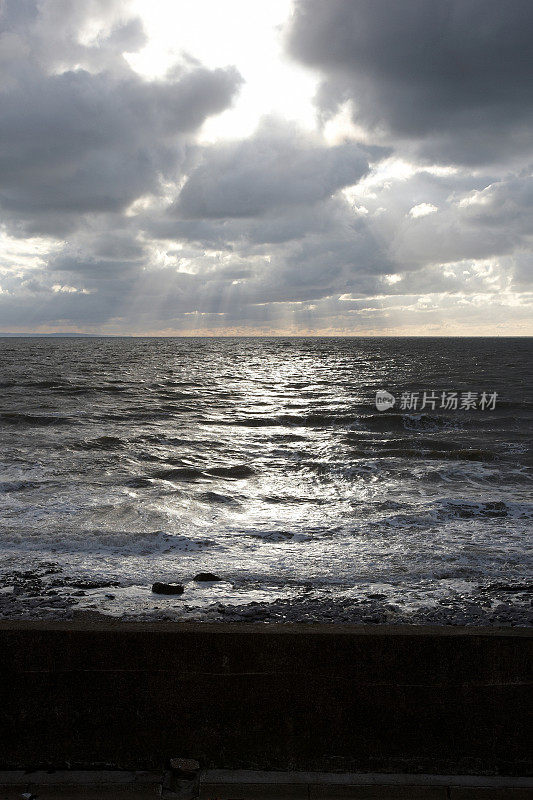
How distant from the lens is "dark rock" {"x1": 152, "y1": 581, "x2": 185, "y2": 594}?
16.4 feet

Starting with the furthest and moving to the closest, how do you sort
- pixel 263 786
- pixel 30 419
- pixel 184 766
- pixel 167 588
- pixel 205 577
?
1. pixel 30 419
2. pixel 205 577
3. pixel 167 588
4. pixel 184 766
5. pixel 263 786

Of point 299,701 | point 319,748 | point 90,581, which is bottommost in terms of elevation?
point 90,581

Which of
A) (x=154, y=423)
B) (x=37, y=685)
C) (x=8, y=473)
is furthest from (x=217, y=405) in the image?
(x=37, y=685)

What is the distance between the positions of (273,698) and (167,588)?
103 inches

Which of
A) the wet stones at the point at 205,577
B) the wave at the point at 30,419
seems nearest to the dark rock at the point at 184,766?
the wet stones at the point at 205,577

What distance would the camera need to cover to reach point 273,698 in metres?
2.65

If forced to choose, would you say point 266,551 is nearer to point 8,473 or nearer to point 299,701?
point 299,701

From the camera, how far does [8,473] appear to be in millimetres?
9531

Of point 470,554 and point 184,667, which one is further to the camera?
point 470,554

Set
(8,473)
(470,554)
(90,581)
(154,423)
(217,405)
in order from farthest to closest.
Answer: (217,405)
(154,423)
(8,473)
(470,554)
(90,581)

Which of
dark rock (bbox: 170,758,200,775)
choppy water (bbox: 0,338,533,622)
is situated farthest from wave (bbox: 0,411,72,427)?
dark rock (bbox: 170,758,200,775)

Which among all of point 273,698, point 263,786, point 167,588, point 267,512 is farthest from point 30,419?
point 263,786

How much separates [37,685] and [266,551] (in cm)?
385

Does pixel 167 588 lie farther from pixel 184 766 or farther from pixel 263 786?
pixel 263 786
